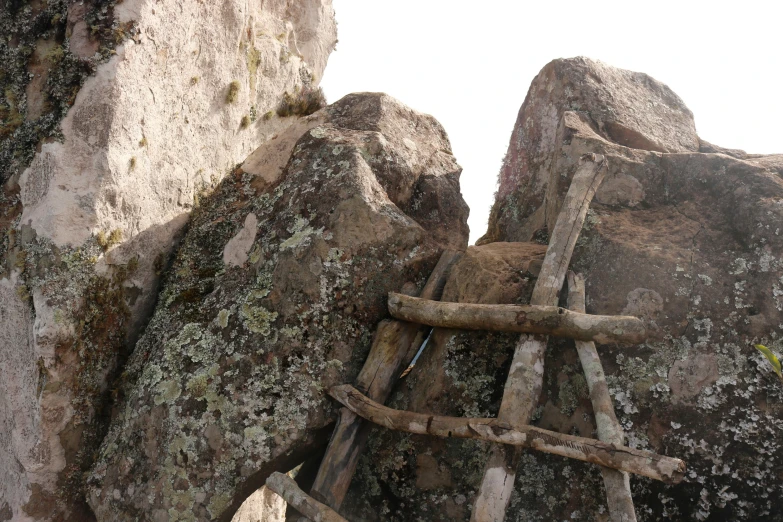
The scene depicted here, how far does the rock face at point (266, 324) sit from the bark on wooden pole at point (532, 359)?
963mm

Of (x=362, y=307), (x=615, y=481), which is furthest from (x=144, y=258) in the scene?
(x=615, y=481)

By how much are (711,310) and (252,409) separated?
9.46 feet

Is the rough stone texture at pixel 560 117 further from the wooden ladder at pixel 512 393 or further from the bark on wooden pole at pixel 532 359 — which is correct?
the wooden ladder at pixel 512 393

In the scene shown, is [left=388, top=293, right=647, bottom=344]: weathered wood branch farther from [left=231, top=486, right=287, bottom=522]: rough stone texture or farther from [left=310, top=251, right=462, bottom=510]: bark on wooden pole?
[left=231, top=486, right=287, bottom=522]: rough stone texture

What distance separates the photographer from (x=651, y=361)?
3549mm

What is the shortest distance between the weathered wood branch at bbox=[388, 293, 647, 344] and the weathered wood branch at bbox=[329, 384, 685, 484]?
0.63 metres

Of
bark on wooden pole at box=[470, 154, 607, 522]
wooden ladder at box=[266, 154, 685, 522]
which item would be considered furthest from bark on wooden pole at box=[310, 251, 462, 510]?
bark on wooden pole at box=[470, 154, 607, 522]

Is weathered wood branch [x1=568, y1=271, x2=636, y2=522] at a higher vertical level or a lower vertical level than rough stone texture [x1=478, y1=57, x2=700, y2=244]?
lower

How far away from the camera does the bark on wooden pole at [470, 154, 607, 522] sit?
3.20 metres

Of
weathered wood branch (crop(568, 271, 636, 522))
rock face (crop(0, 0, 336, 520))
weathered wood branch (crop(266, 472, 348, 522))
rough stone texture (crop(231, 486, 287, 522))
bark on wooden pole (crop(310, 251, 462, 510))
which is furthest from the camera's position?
rough stone texture (crop(231, 486, 287, 522))

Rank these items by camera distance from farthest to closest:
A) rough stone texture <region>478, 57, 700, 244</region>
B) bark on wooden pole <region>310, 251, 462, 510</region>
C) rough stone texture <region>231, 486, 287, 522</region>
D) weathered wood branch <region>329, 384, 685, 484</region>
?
rough stone texture <region>231, 486, 287, 522</region>, rough stone texture <region>478, 57, 700, 244</region>, bark on wooden pole <region>310, 251, 462, 510</region>, weathered wood branch <region>329, 384, 685, 484</region>

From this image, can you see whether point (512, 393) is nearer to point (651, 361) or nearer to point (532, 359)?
point (532, 359)

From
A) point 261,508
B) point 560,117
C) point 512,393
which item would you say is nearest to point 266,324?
point 512,393

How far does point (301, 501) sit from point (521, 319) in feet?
5.51
